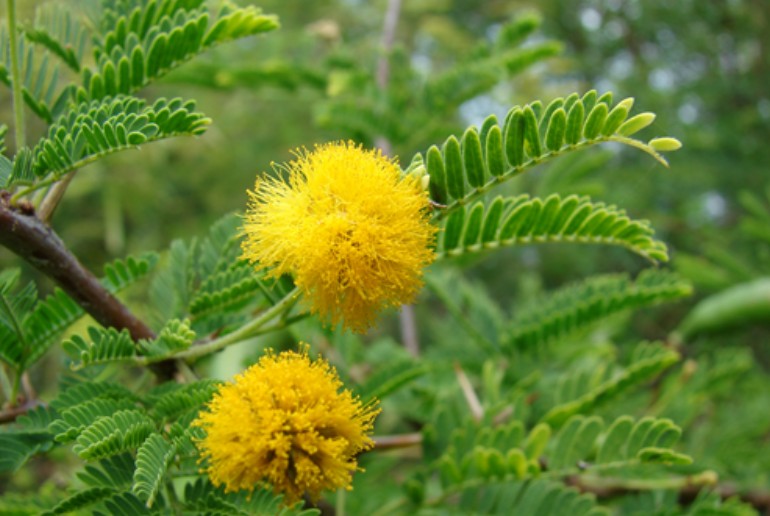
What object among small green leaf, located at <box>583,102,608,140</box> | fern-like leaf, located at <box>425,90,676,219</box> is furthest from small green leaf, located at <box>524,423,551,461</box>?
small green leaf, located at <box>583,102,608,140</box>

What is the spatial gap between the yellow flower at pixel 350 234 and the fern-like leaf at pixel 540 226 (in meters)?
0.28

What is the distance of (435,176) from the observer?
3.64 ft

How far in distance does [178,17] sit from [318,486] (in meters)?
0.95

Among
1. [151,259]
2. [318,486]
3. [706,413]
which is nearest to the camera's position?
[318,486]

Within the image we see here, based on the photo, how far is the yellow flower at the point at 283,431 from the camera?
2.93 feet

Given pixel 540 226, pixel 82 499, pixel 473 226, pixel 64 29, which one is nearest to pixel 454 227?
pixel 473 226

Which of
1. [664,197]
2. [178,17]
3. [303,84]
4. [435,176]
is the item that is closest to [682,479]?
[435,176]

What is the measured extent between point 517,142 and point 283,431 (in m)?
0.58

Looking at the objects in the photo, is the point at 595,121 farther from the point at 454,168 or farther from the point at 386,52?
the point at 386,52

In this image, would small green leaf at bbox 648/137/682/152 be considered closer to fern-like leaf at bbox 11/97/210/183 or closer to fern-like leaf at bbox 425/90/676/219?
fern-like leaf at bbox 425/90/676/219

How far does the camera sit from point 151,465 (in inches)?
36.0

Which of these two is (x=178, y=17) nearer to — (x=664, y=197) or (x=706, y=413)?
(x=706, y=413)

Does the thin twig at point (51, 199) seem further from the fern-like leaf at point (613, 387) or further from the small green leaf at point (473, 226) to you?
the fern-like leaf at point (613, 387)

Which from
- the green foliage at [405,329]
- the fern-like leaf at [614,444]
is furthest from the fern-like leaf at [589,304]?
the fern-like leaf at [614,444]
